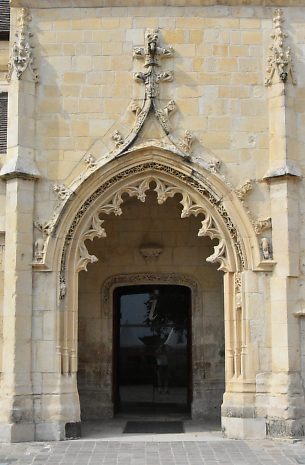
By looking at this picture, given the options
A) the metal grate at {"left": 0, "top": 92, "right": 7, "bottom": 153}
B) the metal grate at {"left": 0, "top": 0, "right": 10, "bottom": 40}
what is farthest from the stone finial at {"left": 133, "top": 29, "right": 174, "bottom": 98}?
the metal grate at {"left": 0, "top": 0, "right": 10, "bottom": 40}

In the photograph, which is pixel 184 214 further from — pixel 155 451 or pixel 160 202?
pixel 155 451

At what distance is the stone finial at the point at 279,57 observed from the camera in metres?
10.4

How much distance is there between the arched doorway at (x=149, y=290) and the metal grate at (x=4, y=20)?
3.39m

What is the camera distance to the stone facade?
999 centimetres

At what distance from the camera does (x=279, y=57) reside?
412 inches

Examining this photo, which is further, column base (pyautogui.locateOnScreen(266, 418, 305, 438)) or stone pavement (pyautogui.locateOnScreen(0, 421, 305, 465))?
column base (pyautogui.locateOnScreen(266, 418, 305, 438))

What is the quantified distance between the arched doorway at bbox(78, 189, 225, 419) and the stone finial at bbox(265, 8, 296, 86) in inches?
111

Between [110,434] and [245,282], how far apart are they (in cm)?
297

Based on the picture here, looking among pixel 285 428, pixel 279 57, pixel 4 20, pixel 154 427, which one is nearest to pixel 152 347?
pixel 154 427

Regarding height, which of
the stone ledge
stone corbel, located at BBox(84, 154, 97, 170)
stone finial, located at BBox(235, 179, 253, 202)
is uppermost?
the stone ledge

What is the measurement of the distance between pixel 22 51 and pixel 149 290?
486cm

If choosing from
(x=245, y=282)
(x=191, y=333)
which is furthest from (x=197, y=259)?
(x=245, y=282)

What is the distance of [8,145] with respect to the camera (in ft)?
34.3

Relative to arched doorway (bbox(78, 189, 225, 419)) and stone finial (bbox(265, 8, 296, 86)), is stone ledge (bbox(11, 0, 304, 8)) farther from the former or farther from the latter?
arched doorway (bbox(78, 189, 225, 419))
